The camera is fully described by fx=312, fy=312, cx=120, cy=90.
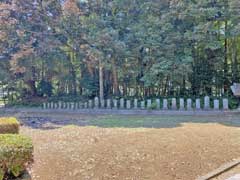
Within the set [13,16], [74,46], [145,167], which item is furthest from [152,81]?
[145,167]

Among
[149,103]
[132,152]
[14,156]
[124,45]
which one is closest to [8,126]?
[14,156]

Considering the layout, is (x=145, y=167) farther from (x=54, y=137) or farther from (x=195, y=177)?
→ (x=54, y=137)

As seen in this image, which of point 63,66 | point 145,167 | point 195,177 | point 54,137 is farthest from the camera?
point 63,66

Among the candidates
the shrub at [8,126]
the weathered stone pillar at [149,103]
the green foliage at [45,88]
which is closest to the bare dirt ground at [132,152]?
the shrub at [8,126]

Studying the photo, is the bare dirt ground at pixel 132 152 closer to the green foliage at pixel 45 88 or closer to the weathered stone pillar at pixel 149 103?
the weathered stone pillar at pixel 149 103

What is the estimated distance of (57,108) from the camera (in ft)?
36.0

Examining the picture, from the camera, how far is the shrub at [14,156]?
300 cm

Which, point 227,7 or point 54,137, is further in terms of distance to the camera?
point 227,7

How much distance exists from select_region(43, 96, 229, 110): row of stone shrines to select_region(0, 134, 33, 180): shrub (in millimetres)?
6598

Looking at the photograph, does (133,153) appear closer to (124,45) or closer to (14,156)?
(14,156)

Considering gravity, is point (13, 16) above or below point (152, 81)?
above

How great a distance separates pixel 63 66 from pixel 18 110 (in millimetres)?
2279

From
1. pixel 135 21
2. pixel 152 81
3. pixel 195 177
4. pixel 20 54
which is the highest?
pixel 135 21

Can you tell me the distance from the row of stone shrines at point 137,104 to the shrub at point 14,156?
260 inches
